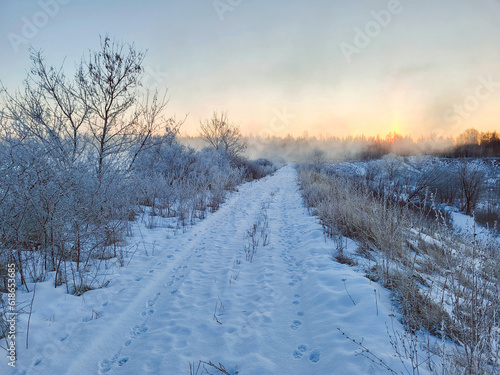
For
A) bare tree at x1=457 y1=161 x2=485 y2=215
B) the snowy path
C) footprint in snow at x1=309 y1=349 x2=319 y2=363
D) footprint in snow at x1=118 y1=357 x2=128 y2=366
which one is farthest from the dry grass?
bare tree at x1=457 y1=161 x2=485 y2=215

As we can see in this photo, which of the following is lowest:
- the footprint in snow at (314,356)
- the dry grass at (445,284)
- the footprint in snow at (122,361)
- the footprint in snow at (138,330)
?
the footprint in snow at (122,361)

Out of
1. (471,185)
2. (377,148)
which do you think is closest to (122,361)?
(471,185)

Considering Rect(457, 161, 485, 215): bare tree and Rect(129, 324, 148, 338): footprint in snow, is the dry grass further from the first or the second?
Rect(457, 161, 485, 215): bare tree

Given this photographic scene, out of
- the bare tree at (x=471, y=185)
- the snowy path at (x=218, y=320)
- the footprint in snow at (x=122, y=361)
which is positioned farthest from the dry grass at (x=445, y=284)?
the bare tree at (x=471, y=185)

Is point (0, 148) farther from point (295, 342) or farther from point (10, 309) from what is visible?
point (295, 342)

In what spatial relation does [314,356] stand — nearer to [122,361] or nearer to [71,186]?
[122,361]

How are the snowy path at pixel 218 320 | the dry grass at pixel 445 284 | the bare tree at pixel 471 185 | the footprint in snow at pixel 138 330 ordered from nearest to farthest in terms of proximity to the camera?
the dry grass at pixel 445 284
the snowy path at pixel 218 320
the footprint in snow at pixel 138 330
the bare tree at pixel 471 185

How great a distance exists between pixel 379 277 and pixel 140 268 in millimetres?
3854

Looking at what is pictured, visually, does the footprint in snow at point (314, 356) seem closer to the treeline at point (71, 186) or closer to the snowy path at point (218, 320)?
the snowy path at point (218, 320)

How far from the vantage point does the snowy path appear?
80.7 inches

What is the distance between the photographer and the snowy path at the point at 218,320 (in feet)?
6.72

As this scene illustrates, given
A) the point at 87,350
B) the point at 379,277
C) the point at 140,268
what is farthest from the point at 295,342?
the point at 140,268

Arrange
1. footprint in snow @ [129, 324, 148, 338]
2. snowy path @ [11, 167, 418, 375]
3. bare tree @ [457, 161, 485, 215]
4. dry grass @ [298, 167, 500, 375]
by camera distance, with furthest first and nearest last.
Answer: bare tree @ [457, 161, 485, 215] → footprint in snow @ [129, 324, 148, 338] → snowy path @ [11, 167, 418, 375] → dry grass @ [298, 167, 500, 375]

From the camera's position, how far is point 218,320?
267 cm
